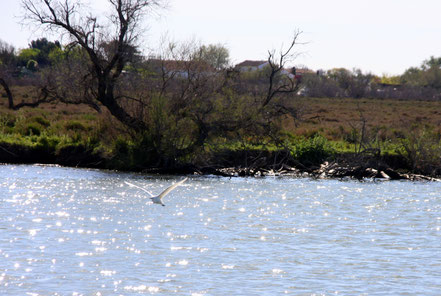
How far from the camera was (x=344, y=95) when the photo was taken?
99000mm

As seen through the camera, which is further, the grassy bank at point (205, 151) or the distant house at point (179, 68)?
the distant house at point (179, 68)

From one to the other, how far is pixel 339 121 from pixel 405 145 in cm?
2050

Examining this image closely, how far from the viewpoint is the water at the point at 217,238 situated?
11594 mm

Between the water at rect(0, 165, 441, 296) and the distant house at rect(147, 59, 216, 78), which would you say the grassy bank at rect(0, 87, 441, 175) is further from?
the distant house at rect(147, 59, 216, 78)

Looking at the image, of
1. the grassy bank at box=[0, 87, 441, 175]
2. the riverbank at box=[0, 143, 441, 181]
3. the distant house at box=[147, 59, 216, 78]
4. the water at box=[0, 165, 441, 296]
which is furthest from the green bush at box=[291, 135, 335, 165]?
the distant house at box=[147, 59, 216, 78]

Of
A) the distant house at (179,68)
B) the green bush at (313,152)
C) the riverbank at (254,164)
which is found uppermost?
the distant house at (179,68)

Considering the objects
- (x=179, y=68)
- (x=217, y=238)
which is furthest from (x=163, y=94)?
(x=217, y=238)

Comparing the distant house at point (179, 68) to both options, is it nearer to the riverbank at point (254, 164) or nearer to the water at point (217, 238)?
the riverbank at point (254, 164)

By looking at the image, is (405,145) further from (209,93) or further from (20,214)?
(20,214)

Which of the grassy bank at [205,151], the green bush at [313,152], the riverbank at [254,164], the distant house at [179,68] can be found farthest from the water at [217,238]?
the distant house at [179,68]

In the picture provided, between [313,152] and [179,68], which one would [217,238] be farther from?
[179,68]

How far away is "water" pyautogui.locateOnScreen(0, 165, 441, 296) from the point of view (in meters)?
11.6

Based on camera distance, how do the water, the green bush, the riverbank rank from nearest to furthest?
the water, the riverbank, the green bush

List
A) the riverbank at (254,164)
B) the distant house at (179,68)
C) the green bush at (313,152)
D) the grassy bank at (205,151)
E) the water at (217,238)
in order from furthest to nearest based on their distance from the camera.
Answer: the distant house at (179,68), the green bush at (313,152), the grassy bank at (205,151), the riverbank at (254,164), the water at (217,238)
